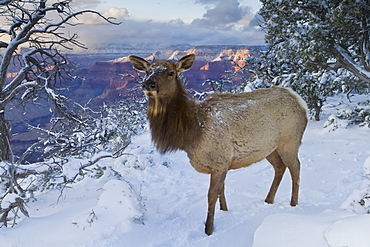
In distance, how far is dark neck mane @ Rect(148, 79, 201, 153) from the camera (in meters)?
3.68

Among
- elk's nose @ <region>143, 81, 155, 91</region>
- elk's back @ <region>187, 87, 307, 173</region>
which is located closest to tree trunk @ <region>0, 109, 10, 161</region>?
elk's nose @ <region>143, 81, 155, 91</region>

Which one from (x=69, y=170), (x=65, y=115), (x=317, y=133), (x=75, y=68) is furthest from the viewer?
(x=317, y=133)

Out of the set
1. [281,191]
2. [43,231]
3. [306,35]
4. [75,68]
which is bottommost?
[281,191]

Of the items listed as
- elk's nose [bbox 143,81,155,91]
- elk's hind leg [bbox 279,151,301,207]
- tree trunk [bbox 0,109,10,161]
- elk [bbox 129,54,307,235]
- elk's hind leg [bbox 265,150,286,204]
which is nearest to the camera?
elk's nose [bbox 143,81,155,91]

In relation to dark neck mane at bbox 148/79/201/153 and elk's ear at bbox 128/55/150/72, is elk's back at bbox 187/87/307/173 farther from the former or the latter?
elk's ear at bbox 128/55/150/72

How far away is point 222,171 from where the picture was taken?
12.2 feet

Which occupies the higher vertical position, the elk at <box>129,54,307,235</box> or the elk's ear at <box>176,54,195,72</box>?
the elk's ear at <box>176,54,195,72</box>

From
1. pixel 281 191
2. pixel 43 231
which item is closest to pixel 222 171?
pixel 281 191

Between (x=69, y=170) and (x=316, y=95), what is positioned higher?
(x=316, y=95)

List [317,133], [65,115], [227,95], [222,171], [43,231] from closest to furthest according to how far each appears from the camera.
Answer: [43,231]
[222,171]
[227,95]
[65,115]
[317,133]

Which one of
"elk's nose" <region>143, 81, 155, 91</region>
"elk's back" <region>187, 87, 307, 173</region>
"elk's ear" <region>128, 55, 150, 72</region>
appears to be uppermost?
"elk's ear" <region>128, 55, 150, 72</region>

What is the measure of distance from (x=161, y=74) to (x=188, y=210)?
7.70 ft

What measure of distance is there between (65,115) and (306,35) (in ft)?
24.0

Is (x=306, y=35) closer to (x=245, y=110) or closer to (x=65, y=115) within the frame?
(x=245, y=110)
